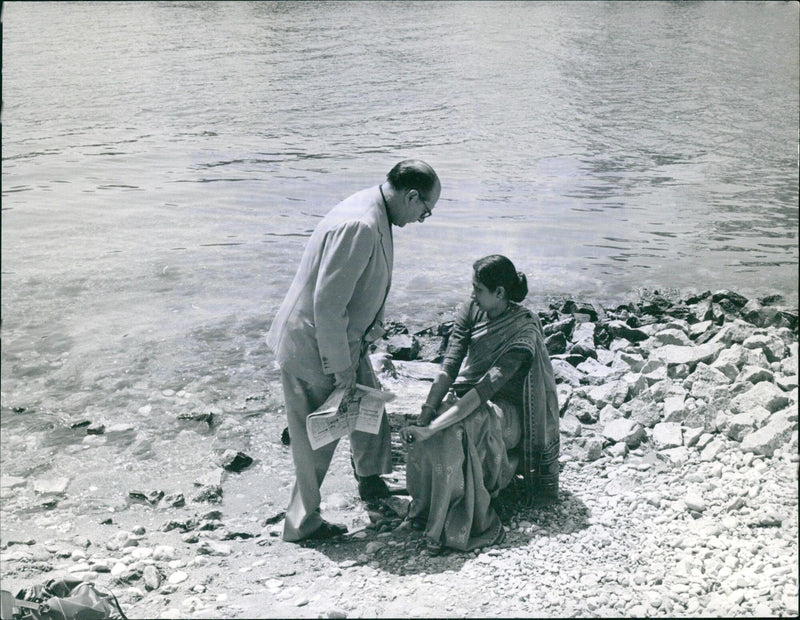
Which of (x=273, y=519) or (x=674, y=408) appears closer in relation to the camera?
(x=273, y=519)

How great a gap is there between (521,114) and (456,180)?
451cm

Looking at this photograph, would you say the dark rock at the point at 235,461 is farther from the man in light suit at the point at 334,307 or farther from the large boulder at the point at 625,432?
the large boulder at the point at 625,432

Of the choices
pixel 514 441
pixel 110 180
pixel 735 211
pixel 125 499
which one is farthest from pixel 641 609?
pixel 110 180

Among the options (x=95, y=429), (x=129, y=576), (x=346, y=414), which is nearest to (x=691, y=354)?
(x=346, y=414)

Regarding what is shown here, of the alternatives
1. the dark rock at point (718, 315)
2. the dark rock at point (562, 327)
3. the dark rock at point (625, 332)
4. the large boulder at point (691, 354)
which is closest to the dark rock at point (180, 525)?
the large boulder at point (691, 354)

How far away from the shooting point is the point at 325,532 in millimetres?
4703

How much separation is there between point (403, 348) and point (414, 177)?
12.2 ft

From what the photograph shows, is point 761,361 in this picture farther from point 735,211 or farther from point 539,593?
point 735,211

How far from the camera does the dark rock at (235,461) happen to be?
594cm

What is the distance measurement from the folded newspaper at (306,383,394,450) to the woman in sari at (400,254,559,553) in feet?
0.68

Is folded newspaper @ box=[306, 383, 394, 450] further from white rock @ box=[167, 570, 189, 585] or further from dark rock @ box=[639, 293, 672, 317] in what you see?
dark rock @ box=[639, 293, 672, 317]

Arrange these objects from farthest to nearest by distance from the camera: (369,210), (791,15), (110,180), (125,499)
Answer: (791,15)
(110,180)
(125,499)
(369,210)

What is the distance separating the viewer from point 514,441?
4.71 meters

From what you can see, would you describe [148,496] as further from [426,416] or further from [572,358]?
[572,358]
